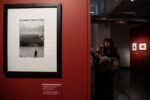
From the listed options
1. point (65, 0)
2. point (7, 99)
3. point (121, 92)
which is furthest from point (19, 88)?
point (121, 92)

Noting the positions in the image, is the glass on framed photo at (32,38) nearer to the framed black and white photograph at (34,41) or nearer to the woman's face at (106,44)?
the framed black and white photograph at (34,41)

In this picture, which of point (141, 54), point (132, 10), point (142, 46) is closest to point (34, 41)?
point (132, 10)

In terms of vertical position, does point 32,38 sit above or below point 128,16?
below

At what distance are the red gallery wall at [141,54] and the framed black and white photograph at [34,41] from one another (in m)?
10.2

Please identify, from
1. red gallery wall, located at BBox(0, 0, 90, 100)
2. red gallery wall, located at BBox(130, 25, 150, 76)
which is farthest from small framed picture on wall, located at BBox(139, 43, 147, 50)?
red gallery wall, located at BBox(0, 0, 90, 100)

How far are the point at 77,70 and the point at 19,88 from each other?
2.14ft

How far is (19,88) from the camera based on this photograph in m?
2.41

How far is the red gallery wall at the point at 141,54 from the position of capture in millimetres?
11938

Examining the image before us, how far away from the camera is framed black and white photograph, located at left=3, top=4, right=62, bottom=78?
Answer: 2.34 meters

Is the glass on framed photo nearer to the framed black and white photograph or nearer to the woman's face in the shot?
the framed black and white photograph

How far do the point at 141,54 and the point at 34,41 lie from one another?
1136 cm

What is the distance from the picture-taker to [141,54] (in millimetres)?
12883

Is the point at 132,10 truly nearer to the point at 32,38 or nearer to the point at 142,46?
the point at 142,46

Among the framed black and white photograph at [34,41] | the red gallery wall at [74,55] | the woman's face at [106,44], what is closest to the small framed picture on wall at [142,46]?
the woman's face at [106,44]
